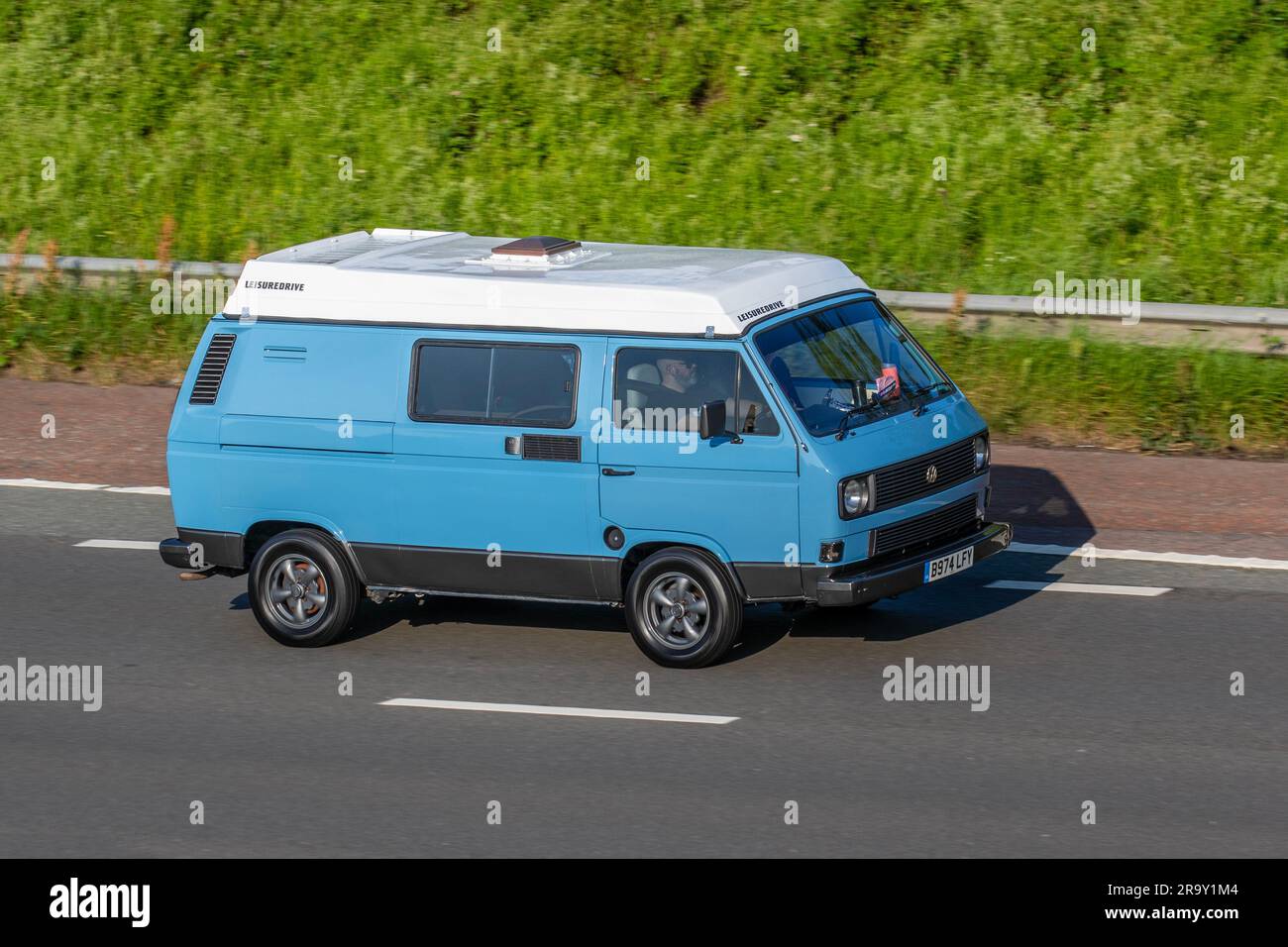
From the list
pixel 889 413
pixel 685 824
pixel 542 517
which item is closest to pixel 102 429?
pixel 542 517

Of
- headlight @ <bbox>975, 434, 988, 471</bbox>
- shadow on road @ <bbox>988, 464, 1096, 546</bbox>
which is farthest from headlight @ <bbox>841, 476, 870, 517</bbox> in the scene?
shadow on road @ <bbox>988, 464, 1096, 546</bbox>

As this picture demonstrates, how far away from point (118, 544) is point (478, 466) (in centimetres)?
402

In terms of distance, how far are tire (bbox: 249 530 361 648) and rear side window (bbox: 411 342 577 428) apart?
1.03m

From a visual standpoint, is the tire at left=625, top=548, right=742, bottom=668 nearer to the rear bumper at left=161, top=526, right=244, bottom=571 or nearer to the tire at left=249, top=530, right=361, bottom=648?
the tire at left=249, top=530, right=361, bottom=648

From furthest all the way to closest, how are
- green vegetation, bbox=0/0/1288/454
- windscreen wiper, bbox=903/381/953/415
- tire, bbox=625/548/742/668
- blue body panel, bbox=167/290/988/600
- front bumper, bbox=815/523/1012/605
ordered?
1. green vegetation, bbox=0/0/1288/454
2. windscreen wiper, bbox=903/381/953/415
3. tire, bbox=625/548/742/668
4. blue body panel, bbox=167/290/988/600
5. front bumper, bbox=815/523/1012/605

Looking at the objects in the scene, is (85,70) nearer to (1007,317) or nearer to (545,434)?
(1007,317)

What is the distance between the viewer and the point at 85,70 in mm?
21594

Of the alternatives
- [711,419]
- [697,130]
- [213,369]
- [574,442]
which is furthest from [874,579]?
[697,130]

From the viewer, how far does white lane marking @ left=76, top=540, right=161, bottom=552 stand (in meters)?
12.4

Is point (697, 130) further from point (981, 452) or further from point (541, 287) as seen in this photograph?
point (541, 287)

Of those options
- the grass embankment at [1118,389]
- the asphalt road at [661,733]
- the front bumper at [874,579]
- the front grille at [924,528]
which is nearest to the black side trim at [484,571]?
the asphalt road at [661,733]

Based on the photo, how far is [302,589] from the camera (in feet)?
33.4

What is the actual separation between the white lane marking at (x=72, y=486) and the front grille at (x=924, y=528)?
6634 mm
